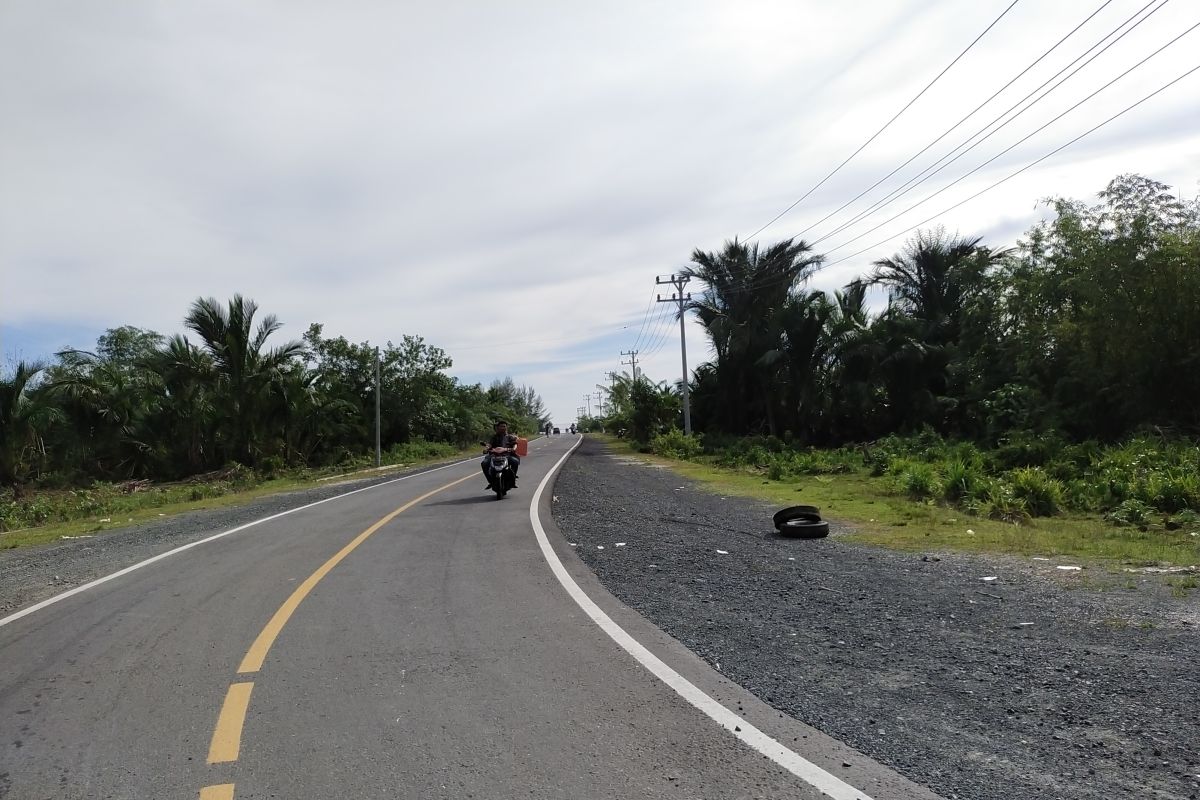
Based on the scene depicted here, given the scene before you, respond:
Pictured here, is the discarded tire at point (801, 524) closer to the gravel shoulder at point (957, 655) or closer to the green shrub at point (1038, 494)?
the gravel shoulder at point (957, 655)

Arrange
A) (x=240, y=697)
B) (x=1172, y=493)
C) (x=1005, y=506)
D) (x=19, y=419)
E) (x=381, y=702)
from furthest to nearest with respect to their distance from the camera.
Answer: (x=19, y=419) → (x=1005, y=506) → (x=1172, y=493) → (x=240, y=697) → (x=381, y=702)

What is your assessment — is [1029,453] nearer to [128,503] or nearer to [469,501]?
[469,501]

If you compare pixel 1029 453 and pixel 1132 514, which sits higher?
pixel 1029 453

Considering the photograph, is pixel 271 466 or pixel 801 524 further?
pixel 271 466

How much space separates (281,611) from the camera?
25.0ft

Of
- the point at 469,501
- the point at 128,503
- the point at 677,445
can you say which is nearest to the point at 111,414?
the point at 128,503

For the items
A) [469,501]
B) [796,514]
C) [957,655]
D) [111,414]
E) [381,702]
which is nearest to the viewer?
[381,702]

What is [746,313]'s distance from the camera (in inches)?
1790

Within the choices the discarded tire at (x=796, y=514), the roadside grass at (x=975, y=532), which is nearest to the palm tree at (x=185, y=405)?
the roadside grass at (x=975, y=532)

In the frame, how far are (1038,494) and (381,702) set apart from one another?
44.0 ft

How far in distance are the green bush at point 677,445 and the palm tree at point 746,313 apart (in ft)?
14.8

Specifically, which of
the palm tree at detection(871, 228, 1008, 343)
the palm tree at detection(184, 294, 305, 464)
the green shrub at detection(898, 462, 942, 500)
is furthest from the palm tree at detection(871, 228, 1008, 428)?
the palm tree at detection(184, 294, 305, 464)

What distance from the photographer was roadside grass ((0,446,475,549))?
17.4m

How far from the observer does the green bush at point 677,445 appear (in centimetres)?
4047
